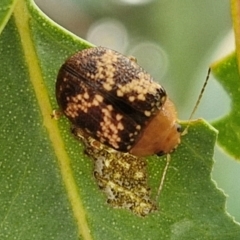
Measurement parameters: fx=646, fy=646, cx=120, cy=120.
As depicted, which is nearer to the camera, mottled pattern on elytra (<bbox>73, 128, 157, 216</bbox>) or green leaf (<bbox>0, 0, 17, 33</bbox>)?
green leaf (<bbox>0, 0, 17, 33</bbox>)

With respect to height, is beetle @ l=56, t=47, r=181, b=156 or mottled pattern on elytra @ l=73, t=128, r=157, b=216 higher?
beetle @ l=56, t=47, r=181, b=156

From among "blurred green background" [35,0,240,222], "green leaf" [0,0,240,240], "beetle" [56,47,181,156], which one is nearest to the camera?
"green leaf" [0,0,240,240]

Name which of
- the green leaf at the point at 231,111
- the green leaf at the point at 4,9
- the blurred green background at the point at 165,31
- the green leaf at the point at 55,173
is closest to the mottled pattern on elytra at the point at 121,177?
the green leaf at the point at 55,173

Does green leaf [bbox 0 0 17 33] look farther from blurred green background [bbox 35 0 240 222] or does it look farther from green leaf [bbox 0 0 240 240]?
blurred green background [bbox 35 0 240 222]

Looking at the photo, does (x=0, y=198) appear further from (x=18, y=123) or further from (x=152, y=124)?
(x=152, y=124)

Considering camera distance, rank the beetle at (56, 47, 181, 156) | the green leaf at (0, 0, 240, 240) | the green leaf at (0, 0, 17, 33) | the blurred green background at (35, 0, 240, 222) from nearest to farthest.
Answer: the green leaf at (0, 0, 17, 33), the green leaf at (0, 0, 240, 240), the beetle at (56, 47, 181, 156), the blurred green background at (35, 0, 240, 222)

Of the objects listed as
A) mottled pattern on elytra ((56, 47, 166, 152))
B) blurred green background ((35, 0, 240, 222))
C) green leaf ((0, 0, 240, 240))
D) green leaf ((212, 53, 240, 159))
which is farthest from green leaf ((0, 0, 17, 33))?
blurred green background ((35, 0, 240, 222))

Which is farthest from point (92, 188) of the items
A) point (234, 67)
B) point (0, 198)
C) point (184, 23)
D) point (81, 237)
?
point (184, 23)
